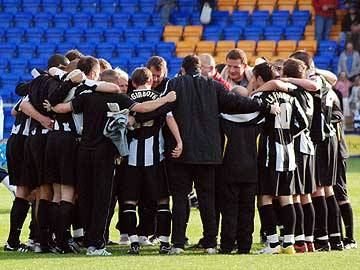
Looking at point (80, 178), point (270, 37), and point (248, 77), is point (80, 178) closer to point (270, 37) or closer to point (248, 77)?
point (248, 77)

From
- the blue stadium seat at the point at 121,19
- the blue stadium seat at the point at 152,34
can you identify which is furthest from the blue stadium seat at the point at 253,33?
the blue stadium seat at the point at 121,19

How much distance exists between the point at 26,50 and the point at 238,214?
19.7 meters

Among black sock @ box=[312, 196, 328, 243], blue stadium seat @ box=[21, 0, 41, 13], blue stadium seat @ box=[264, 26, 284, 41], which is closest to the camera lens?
black sock @ box=[312, 196, 328, 243]

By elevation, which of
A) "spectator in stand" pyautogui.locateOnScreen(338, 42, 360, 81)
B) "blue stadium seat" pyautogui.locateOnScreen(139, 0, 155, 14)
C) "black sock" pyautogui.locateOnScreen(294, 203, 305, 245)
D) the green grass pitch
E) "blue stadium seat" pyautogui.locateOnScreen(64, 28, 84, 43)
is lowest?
the green grass pitch

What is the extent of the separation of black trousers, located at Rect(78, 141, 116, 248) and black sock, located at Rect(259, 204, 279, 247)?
160 centimetres

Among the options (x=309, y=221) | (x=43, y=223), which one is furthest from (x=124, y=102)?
(x=309, y=221)

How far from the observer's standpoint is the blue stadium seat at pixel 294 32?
100 feet

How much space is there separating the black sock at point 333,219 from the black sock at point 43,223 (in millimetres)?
3014

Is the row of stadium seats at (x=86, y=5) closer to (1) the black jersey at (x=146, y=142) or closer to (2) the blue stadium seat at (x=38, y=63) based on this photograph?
(2) the blue stadium seat at (x=38, y=63)

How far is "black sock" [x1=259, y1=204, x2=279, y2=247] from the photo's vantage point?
1195 centimetres

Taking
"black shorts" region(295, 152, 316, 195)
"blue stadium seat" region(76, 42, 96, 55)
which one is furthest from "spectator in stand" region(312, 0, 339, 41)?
"black shorts" region(295, 152, 316, 195)

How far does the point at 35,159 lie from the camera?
40.3 ft

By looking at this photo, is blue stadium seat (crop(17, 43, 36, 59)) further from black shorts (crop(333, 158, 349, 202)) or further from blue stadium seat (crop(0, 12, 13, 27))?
black shorts (crop(333, 158, 349, 202))

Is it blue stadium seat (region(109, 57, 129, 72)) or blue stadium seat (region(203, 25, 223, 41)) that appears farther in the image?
blue stadium seat (region(203, 25, 223, 41))
